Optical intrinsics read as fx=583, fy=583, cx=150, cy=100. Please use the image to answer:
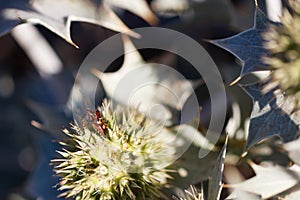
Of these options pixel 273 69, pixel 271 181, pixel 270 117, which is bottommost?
pixel 271 181

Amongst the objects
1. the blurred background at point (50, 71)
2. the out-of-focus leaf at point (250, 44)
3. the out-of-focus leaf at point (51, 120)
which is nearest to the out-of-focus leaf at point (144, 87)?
the blurred background at point (50, 71)

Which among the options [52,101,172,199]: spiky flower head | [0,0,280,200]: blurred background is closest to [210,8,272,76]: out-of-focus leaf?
[0,0,280,200]: blurred background

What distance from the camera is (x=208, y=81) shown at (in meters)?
1.50

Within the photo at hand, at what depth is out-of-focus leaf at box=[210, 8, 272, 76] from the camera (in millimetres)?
1257

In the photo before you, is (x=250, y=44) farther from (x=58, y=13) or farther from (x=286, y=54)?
(x=58, y=13)

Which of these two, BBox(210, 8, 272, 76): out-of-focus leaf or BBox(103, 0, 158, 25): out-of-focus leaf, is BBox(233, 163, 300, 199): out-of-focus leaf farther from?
BBox(103, 0, 158, 25): out-of-focus leaf

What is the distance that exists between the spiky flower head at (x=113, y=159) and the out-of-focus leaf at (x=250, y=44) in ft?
0.85

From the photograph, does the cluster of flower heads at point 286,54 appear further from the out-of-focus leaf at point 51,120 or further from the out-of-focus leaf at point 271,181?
the out-of-focus leaf at point 51,120

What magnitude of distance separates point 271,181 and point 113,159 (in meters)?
0.36

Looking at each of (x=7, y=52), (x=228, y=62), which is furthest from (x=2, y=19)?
(x=228, y=62)

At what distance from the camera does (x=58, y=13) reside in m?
1.52

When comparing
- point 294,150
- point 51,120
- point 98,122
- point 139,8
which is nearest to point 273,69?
point 294,150

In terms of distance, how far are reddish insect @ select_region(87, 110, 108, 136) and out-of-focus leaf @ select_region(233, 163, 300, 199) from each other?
0.33 m

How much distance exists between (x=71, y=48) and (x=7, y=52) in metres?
0.27
